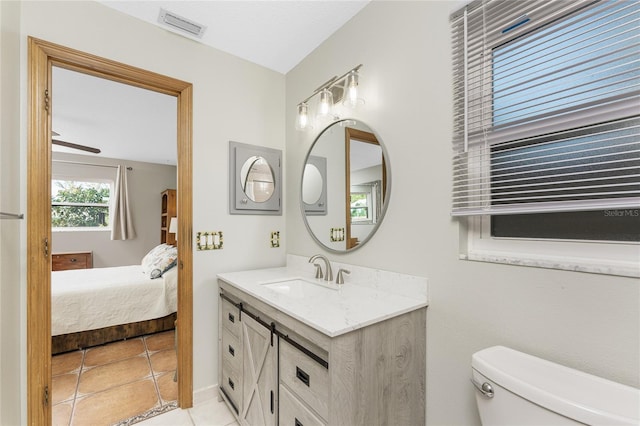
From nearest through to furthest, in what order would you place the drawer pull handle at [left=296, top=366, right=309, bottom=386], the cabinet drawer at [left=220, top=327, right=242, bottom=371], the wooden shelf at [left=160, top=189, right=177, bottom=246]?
the drawer pull handle at [left=296, top=366, right=309, bottom=386] < the cabinet drawer at [left=220, top=327, right=242, bottom=371] < the wooden shelf at [left=160, top=189, right=177, bottom=246]

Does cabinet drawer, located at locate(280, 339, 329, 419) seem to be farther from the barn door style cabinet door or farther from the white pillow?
the white pillow

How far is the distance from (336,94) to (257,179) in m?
0.90

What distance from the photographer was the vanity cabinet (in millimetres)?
991

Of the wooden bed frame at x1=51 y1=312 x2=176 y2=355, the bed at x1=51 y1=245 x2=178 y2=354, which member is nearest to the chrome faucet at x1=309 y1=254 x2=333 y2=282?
the bed at x1=51 y1=245 x2=178 y2=354

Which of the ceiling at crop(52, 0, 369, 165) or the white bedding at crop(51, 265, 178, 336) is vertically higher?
the ceiling at crop(52, 0, 369, 165)

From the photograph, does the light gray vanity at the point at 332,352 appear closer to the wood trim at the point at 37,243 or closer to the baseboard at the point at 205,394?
the baseboard at the point at 205,394

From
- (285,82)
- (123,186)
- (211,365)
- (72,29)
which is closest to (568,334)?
(211,365)

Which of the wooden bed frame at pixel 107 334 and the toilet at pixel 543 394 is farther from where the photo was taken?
the wooden bed frame at pixel 107 334

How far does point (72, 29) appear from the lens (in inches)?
61.1

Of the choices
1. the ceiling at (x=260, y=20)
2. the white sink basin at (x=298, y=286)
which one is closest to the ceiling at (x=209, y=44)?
the ceiling at (x=260, y=20)

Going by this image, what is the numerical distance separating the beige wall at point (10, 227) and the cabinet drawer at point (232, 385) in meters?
0.99

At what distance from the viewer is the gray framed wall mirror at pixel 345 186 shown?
1.56m

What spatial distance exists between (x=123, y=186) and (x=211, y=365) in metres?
4.52

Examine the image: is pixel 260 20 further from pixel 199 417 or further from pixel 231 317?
pixel 199 417
